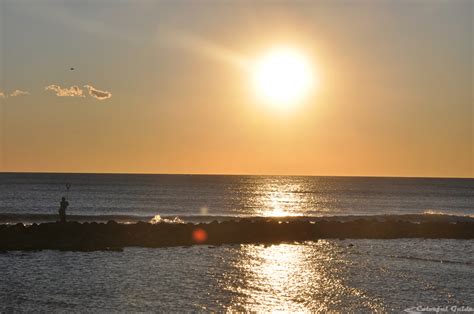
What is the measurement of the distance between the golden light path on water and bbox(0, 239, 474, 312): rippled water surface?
0.04 meters

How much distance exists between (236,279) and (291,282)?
2.49 m

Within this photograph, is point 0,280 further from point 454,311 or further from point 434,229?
point 434,229

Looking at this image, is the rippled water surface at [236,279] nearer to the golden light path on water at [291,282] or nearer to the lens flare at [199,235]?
the golden light path on water at [291,282]

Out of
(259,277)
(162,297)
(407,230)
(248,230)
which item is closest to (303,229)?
(248,230)

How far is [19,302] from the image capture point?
75.7ft

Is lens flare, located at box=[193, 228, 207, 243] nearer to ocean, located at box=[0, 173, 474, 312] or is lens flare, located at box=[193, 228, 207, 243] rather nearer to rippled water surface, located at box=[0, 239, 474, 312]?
ocean, located at box=[0, 173, 474, 312]

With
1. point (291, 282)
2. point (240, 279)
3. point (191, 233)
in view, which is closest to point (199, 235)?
point (191, 233)

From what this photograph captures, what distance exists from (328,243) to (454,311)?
21120 mm

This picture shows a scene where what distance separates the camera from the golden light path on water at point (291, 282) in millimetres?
23594

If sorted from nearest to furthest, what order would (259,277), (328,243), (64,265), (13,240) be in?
(259,277), (64,265), (13,240), (328,243)

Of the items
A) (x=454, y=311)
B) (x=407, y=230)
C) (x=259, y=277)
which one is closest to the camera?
(x=454, y=311)

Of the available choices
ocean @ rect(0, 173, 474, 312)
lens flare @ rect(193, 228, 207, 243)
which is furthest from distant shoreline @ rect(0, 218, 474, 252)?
ocean @ rect(0, 173, 474, 312)

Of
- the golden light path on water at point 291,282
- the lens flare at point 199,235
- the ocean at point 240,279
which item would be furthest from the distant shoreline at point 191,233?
the golden light path on water at point 291,282

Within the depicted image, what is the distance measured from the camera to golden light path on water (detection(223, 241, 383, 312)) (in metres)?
23.6
